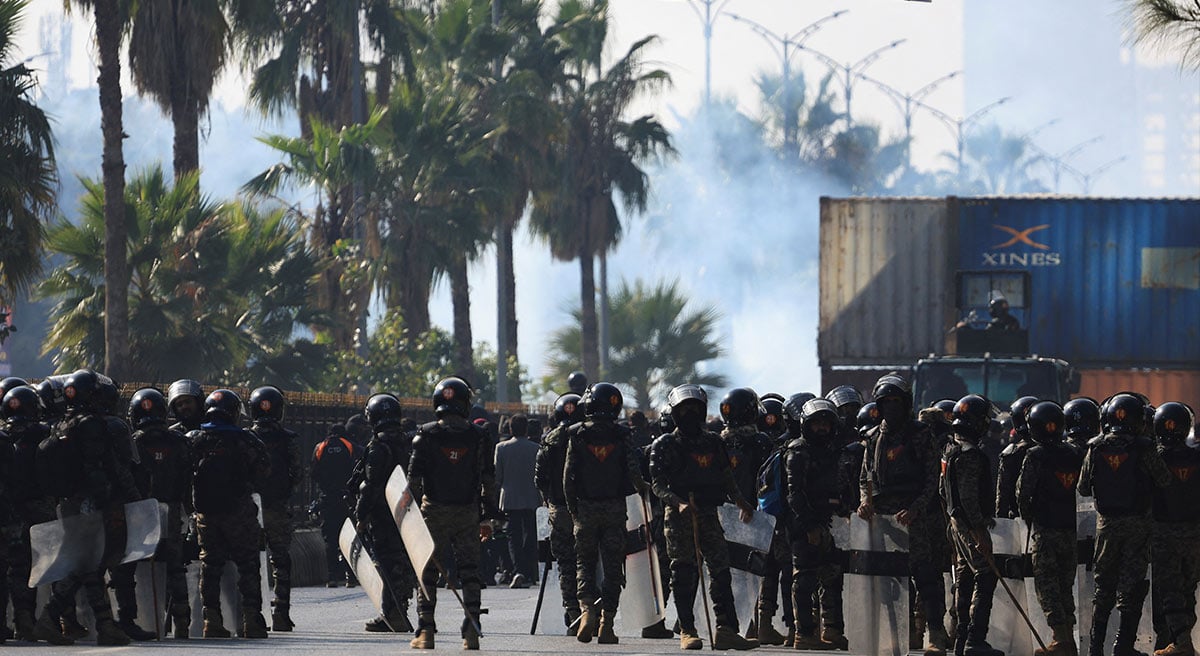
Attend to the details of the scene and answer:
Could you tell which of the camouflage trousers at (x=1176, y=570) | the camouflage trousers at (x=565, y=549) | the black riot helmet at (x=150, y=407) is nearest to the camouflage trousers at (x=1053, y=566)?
the camouflage trousers at (x=1176, y=570)

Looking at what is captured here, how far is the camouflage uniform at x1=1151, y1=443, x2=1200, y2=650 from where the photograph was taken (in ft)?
40.9

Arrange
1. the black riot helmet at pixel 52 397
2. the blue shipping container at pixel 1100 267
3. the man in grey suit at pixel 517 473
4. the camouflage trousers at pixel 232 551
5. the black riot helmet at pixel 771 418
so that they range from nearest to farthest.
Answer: the black riot helmet at pixel 52 397, the camouflage trousers at pixel 232 551, the black riot helmet at pixel 771 418, the man in grey suit at pixel 517 473, the blue shipping container at pixel 1100 267

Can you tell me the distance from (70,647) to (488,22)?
3293 centimetres

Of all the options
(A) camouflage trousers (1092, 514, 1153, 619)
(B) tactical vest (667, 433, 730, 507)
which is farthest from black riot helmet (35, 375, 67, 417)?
(A) camouflage trousers (1092, 514, 1153, 619)

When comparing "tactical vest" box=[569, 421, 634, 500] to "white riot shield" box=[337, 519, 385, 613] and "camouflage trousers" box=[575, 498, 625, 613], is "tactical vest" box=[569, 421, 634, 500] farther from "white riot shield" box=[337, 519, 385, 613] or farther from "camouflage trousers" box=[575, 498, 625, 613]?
"white riot shield" box=[337, 519, 385, 613]

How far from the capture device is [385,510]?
1458 centimetres

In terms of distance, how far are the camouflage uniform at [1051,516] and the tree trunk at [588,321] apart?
40611 mm

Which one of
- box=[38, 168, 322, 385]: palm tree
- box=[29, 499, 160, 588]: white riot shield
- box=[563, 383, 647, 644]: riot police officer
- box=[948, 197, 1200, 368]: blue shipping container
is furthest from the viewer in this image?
box=[948, 197, 1200, 368]: blue shipping container

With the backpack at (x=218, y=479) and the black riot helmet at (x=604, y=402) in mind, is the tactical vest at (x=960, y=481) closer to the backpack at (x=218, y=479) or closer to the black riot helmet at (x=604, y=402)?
the black riot helmet at (x=604, y=402)

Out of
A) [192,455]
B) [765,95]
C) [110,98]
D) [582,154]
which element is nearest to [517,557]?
[192,455]

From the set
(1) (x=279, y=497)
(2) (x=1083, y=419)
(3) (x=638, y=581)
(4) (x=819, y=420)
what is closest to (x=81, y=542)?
(1) (x=279, y=497)

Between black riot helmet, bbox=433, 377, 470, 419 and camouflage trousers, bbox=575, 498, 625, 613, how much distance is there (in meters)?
1.00

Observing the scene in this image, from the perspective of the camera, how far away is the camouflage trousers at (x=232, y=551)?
13906mm

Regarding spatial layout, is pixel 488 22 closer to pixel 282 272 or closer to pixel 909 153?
pixel 282 272
